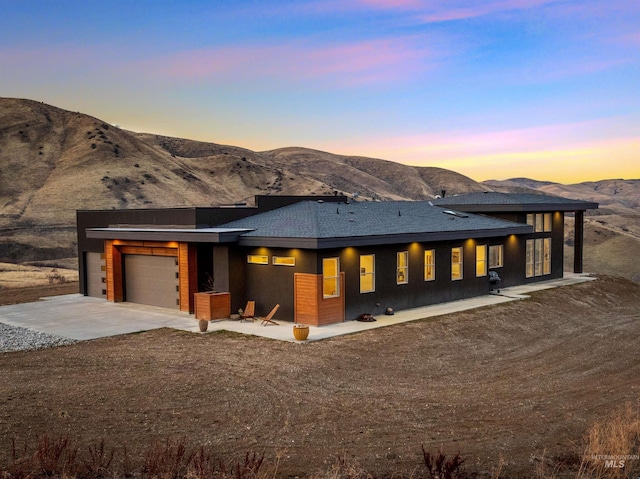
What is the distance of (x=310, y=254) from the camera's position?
62.5ft

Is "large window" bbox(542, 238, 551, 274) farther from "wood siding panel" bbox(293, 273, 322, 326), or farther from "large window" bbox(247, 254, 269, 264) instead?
"large window" bbox(247, 254, 269, 264)

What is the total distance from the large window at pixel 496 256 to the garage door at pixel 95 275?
17.8m

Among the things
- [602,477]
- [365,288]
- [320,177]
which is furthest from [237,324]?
[320,177]

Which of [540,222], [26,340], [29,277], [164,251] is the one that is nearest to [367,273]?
[164,251]

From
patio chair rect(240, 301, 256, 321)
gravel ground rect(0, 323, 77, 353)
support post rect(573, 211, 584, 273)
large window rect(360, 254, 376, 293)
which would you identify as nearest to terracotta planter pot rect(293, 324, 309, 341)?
patio chair rect(240, 301, 256, 321)

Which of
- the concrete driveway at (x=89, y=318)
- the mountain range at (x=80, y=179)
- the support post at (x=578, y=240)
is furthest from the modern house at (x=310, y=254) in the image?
the mountain range at (x=80, y=179)

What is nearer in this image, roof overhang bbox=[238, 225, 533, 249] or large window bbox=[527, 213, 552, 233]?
roof overhang bbox=[238, 225, 533, 249]

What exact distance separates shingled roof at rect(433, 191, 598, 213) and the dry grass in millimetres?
22245

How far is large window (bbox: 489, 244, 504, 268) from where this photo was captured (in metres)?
27.6

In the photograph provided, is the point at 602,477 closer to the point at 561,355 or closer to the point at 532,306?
the point at 561,355

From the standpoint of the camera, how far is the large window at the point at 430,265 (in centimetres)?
2324

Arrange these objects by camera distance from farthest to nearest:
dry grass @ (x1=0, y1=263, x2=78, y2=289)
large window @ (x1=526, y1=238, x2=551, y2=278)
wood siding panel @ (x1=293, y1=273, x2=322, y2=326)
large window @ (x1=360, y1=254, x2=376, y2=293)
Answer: dry grass @ (x1=0, y1=263, x2=78, y2=289) → large window @ (x1=526, y1=238, x2=551, y2=278) → large window @ (x1=360, y1=254, x2=376, y2=293) → wood siding panel @ (x1=293, y1=273, x2=322, y2=326)

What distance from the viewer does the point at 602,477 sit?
8352 mm

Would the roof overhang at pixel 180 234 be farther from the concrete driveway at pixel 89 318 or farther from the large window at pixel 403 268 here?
the large window at pixel 403 268
